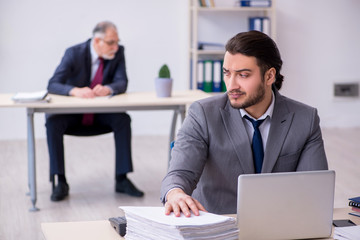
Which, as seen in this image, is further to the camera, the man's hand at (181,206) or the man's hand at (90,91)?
the man's hand at (90,91)

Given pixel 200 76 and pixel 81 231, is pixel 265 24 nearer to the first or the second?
pixel 200 76

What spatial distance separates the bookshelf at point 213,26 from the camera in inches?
229

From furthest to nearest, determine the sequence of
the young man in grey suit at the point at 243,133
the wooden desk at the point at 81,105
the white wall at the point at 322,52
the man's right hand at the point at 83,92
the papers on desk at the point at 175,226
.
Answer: the white wall at the point at 322,52, the man's right hand at the point at 83,92, the wooden desk at the point at 81,105, the young man in grey suit at the point at 243,133, the papers on desk at the point at 175,226

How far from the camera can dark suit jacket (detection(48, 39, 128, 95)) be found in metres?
4.18

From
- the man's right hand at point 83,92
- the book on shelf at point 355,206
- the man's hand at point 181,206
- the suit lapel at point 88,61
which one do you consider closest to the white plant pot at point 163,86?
the man's right hand at point 83,92

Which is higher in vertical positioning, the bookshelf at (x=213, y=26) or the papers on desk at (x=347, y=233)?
the bookshelf at (x=213, y=26)

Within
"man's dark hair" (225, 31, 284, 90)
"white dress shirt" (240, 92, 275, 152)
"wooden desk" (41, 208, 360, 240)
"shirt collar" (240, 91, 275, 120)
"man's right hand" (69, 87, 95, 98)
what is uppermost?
"man's dark hair" (225, 31, 284, 90)

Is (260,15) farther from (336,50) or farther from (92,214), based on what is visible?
(92,214)

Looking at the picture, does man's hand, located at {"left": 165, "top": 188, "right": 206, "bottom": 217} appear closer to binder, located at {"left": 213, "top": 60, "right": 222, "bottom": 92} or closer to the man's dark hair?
the man's dark hair

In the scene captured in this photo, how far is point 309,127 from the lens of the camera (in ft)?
6.84

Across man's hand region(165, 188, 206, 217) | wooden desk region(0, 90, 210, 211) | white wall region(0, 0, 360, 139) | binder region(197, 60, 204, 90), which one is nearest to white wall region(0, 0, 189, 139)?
white wall region(0, 0, 360, 139)

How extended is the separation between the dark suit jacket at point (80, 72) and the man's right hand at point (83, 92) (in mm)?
85

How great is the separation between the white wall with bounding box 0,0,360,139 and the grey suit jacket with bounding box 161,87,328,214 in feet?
12.9

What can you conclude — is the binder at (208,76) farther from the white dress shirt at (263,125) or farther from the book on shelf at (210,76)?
the white dress shirt at (263,125)
